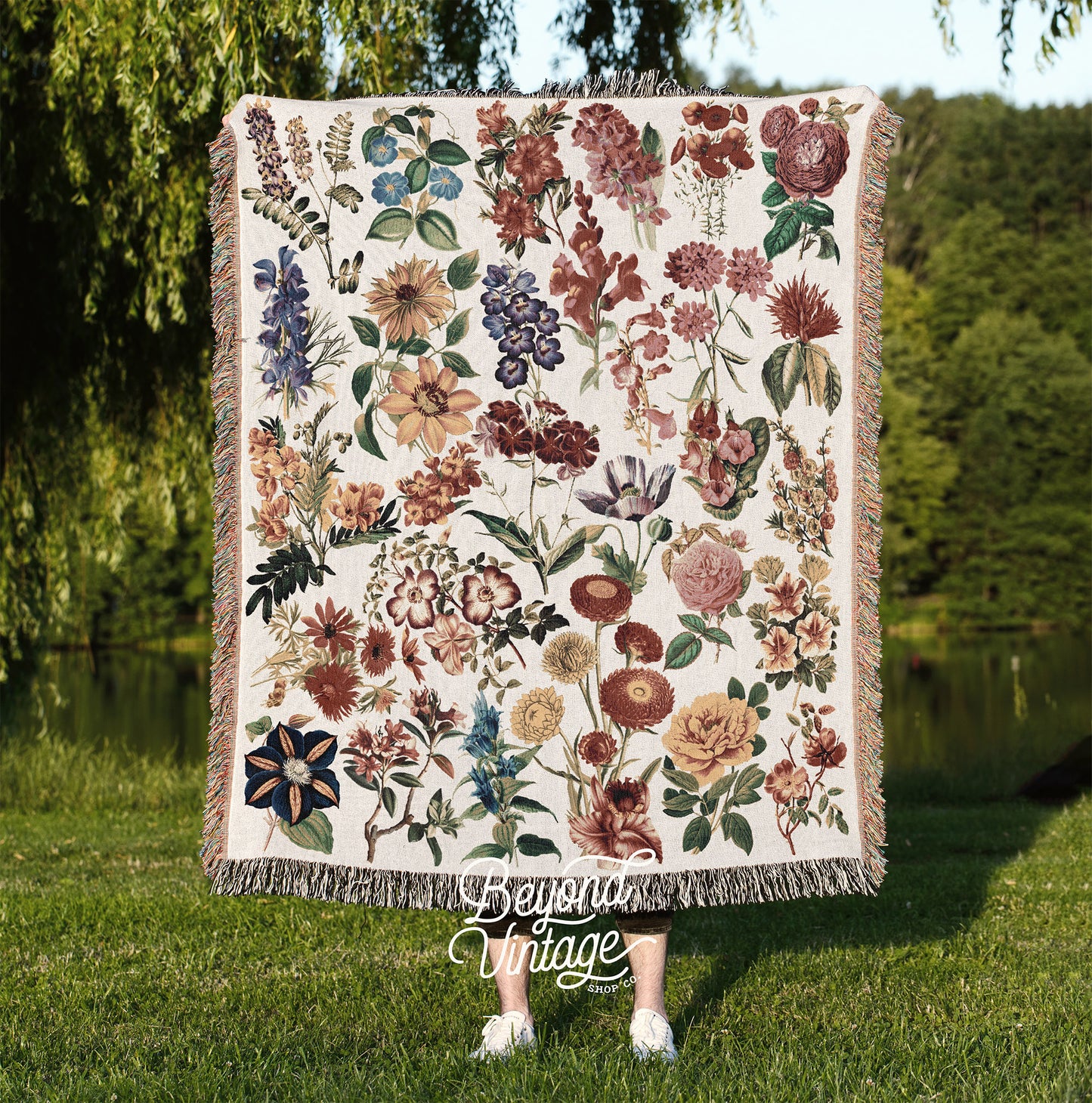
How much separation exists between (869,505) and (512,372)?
3.38 ft

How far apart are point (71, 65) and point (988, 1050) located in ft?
20.2

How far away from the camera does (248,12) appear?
5.71 m

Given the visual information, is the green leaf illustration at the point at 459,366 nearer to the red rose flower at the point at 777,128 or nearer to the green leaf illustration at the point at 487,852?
the red rose flower at the point at 777,128

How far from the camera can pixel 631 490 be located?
3.21 metres

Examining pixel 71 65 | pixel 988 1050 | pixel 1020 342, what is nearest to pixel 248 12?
pixel 71 65

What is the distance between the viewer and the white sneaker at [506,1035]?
319 centimetres

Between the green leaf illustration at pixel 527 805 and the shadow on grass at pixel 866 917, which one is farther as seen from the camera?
the shadow on grass at pixel 866 917

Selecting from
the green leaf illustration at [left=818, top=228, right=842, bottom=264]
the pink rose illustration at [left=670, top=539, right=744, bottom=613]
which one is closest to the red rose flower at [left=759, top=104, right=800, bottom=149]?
the green leaf illustration at [left=818, top=228, right=842, bottom=264]

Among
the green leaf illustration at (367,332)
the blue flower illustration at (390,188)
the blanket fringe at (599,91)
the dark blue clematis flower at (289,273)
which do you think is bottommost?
the green leaf illustration at (367,332)

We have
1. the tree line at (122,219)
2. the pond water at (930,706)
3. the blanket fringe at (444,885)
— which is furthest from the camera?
the pond water at (930,706)

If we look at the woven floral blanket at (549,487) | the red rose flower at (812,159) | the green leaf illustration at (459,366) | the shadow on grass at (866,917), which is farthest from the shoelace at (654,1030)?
the red rose flower at (812,159)

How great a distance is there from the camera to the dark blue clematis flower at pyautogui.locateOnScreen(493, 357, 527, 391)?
10.6ft

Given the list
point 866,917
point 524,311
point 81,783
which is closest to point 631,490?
point 524,311

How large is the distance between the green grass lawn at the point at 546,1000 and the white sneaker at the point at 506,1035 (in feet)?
0.24
